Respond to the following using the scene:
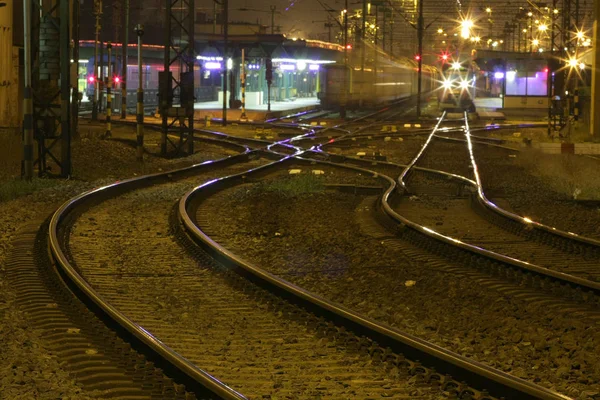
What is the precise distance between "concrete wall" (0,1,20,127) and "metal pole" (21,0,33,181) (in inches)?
358

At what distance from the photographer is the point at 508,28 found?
77.2 meters

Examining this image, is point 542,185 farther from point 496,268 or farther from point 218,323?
point 218,323

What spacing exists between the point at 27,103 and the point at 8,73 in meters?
10.2

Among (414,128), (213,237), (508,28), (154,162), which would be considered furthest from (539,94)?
(213,237)

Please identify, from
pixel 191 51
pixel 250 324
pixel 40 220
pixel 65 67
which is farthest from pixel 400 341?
pixel 191 51

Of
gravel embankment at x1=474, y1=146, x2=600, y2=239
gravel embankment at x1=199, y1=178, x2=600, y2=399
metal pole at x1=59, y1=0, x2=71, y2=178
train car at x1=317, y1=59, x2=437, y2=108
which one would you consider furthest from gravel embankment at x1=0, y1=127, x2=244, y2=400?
train car at x1=317, y1=59, x2=437, y2=108

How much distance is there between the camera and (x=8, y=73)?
25.1 metres

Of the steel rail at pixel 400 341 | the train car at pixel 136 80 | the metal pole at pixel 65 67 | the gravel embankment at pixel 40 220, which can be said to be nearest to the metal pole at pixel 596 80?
the gravel embankment at pixel 40 220

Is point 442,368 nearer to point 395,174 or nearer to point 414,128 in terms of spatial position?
point 395,174

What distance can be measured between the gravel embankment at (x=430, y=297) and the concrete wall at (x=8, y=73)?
46.4ft

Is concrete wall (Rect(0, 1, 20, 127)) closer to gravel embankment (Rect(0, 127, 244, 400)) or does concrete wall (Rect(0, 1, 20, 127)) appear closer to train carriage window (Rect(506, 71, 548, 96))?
gravel embankment (Rect(0, 127, 244, 400))

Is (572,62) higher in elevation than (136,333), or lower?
higher

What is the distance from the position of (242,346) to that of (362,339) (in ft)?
2.81

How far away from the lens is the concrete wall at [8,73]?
971 inches
